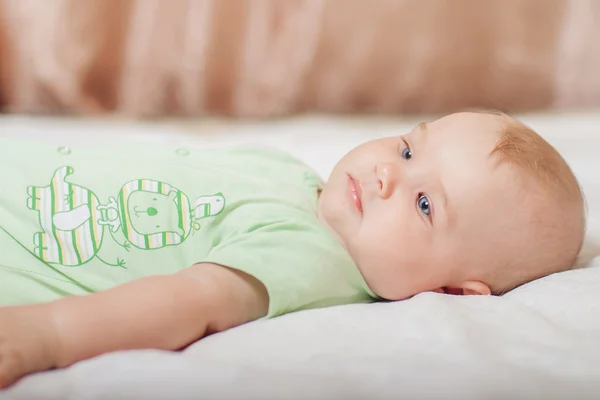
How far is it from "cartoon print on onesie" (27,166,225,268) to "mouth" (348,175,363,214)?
0.16 metres

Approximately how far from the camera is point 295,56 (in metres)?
1.60

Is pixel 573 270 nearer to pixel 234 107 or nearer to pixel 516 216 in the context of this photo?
pixel 516 216

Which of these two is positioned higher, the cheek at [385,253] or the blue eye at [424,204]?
the blue eye at [424,204]

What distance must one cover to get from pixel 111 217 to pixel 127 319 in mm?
230

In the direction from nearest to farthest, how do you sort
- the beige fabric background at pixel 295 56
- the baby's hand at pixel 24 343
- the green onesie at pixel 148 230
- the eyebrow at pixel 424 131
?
the baby's hand at pixel 24 343 < the green onesie at pixel 148 230 < the eyebrow at pixel 424 131 < the beige fabric background at pixel 295 56

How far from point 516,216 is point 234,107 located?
3.08ft

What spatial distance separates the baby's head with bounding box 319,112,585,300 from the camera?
836 millimetres

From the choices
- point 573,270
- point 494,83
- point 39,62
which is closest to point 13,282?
point 573,270

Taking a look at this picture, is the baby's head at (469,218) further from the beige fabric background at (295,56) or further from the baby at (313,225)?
the beige fabric background at (295,56)

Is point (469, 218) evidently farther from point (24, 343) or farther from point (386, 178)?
point (24, 343)

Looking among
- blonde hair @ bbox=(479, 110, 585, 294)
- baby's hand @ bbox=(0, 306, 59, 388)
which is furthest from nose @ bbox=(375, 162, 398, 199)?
baby's hand @ bbox=(0, 306, 59, 388)

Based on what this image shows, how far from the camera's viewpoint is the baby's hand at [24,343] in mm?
606

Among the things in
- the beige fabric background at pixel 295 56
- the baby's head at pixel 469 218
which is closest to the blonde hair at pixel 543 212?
the baby's head at pixel 469 218

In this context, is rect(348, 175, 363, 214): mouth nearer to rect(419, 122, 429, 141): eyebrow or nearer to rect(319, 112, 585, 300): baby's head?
rect(319, 112, 585, 300): baby's head
